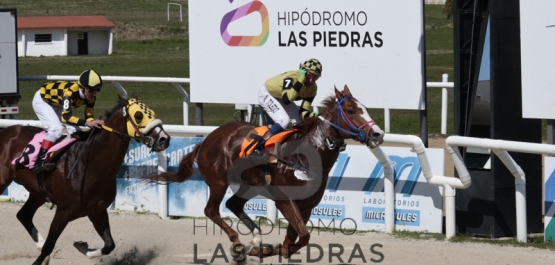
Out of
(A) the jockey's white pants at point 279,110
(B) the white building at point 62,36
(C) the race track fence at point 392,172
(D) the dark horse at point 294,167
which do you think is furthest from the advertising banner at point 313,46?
(B) the white building at point 62,36

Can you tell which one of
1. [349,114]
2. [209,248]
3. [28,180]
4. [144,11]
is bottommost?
[209,248]

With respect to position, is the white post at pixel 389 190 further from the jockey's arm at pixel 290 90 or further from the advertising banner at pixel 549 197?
the advertising banner at pixel 549 197

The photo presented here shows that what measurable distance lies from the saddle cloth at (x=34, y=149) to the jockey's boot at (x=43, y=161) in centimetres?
4

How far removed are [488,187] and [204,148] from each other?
2.74 meters

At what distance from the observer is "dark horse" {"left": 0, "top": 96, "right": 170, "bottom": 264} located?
8.11m

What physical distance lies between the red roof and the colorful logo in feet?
106

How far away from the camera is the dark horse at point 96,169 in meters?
8.11

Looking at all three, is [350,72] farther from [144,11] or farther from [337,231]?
[144,11]

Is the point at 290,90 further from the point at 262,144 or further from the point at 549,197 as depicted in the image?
the point at 549,197

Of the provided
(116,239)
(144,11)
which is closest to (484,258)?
(116,239)

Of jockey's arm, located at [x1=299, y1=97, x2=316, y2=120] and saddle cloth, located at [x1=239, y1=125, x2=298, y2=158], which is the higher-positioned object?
jockey's arm, located at [x1=299, y1=97, x2=316, y2=120]

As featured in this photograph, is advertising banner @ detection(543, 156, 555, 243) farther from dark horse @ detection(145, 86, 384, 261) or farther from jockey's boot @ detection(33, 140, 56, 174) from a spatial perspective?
jockey's boot @ detection(33, 140, 56, 174)

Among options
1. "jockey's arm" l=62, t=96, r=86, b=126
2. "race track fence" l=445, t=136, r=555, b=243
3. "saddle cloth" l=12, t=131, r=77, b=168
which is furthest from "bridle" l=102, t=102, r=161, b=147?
"race track fence" l=445, t=136, r=555, b=243

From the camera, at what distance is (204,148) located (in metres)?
9.55
